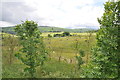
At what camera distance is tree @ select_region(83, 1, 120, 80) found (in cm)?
1074

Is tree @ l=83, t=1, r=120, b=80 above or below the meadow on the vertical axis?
above

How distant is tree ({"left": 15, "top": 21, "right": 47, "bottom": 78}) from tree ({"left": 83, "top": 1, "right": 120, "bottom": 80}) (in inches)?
228

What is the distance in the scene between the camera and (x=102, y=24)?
38.4 feet

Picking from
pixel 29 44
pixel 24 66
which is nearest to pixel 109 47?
pixel 29 44

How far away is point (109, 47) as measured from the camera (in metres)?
10.8

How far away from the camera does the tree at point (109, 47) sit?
1074 cm

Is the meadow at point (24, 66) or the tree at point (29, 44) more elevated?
the tree at point (29, 44)

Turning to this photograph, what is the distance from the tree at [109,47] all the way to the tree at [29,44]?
19.0ft

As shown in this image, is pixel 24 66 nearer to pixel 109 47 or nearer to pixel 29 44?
pixel 29 44

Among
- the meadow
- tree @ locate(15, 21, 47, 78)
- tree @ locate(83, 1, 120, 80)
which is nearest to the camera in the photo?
tree @ locate(83, 1, 120, 80)

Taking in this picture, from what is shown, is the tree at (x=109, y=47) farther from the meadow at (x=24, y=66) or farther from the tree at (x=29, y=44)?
the tree at (x=29, y=44)

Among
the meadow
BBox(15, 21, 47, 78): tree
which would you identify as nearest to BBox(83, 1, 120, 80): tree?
the meadow

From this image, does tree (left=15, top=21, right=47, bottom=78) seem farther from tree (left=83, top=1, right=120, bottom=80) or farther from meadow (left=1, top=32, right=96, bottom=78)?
tree (left=83, top=1, right=120, bottom=80)

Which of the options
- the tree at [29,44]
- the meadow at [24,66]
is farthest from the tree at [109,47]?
the tree at [29,44]
